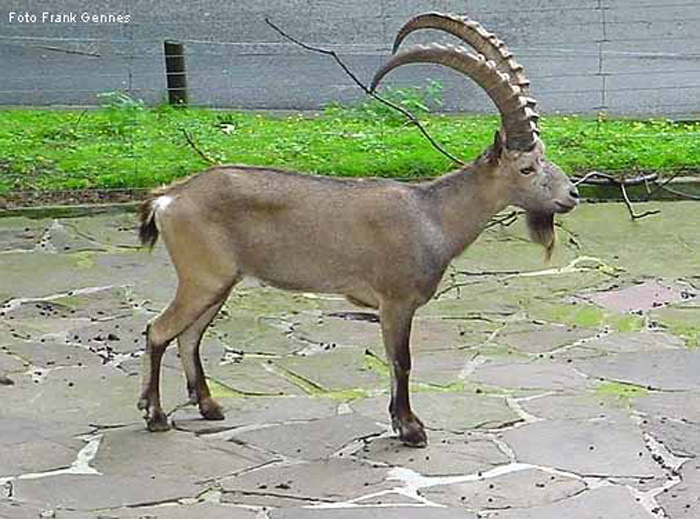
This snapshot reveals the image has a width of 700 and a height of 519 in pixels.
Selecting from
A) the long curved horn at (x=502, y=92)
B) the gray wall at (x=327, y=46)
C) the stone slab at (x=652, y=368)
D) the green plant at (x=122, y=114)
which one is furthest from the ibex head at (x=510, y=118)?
the gray wall at (x=327, y=46)

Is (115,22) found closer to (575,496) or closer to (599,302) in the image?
(599,302)

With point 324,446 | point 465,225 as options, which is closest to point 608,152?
point 465,225

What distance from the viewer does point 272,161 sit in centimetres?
1112

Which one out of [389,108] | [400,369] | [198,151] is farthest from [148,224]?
[389,108]

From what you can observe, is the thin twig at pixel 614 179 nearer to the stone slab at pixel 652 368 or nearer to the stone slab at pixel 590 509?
the stone slab at pixel 652 368

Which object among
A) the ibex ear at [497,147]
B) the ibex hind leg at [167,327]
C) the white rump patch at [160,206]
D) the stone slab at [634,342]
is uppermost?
the ibex ear at [497,147]

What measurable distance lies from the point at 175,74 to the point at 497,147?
7.78 meters

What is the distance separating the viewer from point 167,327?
6449 millimetres

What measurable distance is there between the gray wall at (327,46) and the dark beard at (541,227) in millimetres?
6717

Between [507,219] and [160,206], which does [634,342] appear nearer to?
[507,219]

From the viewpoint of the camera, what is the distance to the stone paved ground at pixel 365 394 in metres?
5.75

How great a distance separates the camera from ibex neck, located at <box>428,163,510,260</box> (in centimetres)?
660

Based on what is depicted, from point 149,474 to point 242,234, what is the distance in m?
1.12

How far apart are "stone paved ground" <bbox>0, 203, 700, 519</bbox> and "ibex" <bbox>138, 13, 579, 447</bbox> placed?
0.32 m
